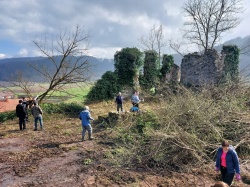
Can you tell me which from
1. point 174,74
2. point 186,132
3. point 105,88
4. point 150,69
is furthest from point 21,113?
point 174,74

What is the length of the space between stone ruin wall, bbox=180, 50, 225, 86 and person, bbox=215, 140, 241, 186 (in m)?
16.1

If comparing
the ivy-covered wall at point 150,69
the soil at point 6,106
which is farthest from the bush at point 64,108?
the ivy-covered wall at point 150,69

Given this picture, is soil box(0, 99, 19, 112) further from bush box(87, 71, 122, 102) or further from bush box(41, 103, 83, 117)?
bush box(87, 71, 122, 102)

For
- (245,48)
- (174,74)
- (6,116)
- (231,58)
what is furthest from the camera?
(174,74)

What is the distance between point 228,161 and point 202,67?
57.4 ft

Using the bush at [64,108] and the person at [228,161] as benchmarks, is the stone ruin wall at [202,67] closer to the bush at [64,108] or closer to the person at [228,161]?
the bush at [64,108]

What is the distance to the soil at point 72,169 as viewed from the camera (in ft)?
23.4

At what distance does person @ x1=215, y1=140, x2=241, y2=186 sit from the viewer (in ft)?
19.5

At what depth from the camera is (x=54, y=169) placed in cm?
801

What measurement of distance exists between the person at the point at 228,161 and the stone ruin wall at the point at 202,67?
53.0 feet

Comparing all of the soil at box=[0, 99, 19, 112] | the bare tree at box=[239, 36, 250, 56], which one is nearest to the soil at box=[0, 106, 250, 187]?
the soil at box=[0, 99, 19, 112]

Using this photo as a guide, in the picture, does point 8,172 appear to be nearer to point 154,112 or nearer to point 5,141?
point 5,141

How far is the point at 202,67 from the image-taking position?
888 inches

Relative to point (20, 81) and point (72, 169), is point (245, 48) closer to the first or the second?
point (20, 81)
